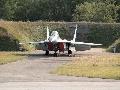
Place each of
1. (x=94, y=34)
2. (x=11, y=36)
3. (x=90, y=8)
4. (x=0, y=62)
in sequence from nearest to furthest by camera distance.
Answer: (x=0, y=62), (x=11, y=36), (x=94, y=34), (x=90, y=8)

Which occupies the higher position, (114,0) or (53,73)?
(114,0)

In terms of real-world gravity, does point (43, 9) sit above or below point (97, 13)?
above

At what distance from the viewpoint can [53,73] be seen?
85.6 ft

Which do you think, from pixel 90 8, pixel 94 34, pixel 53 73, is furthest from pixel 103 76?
pixel 90 8

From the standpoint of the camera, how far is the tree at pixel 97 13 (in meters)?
74.9

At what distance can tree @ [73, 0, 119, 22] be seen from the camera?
7494 cm

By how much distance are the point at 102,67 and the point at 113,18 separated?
2000 inches

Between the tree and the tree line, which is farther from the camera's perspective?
the tree line

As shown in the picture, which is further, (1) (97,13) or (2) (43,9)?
(2) (43,9)

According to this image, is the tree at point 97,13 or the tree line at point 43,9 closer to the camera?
the tree at point 97,13

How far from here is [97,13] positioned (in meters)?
75.9
